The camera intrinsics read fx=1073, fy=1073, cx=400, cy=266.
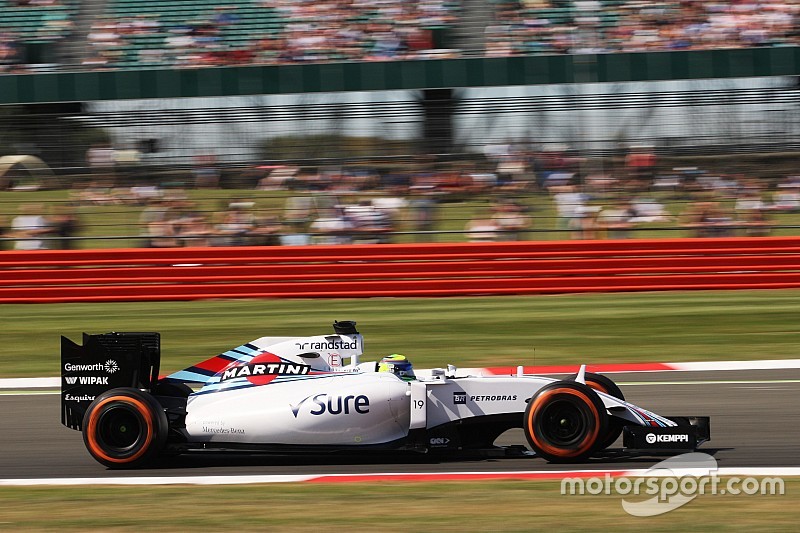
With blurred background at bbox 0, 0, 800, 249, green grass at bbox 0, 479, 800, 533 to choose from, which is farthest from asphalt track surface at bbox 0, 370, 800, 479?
blurred background at bbox 0, 0, 800, 249

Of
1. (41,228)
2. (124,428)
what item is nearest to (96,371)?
(124,428)

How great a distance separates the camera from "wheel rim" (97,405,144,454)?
613cm

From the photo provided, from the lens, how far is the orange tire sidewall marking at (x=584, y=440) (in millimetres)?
5742

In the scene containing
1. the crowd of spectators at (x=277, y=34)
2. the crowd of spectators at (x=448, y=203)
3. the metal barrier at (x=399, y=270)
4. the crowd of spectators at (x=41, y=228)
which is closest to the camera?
the metal barrier at (x=399, y=270)

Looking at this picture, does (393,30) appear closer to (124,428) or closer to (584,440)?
(124,428)

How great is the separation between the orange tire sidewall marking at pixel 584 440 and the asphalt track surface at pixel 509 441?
0.32ft

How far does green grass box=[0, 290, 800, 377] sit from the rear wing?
3986mm

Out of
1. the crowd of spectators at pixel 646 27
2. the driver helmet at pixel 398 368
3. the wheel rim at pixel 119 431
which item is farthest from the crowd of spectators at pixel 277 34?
the wheel rim at pixel 119 431

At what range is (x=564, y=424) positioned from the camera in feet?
19.2

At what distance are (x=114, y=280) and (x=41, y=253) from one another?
1.03m

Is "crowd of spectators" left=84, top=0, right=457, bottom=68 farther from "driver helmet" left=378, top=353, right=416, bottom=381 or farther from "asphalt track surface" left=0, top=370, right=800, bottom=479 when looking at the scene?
"driver helmet" left=378, top=353, right=416, bottom=381

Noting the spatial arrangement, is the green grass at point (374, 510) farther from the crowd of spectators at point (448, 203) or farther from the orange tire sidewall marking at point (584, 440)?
the crowd of spectators at point (448, 203)

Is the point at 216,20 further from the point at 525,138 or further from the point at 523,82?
the point at 525,138

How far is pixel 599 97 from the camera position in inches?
579
